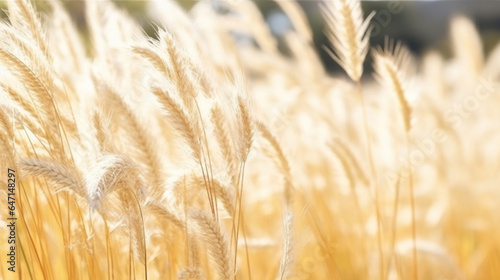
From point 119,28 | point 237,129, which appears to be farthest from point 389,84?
point 119,28

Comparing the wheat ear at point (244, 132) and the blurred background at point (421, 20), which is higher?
the blurred background at point (421, 20)

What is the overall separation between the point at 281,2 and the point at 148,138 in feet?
4.54

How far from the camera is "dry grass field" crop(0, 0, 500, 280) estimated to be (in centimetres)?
133

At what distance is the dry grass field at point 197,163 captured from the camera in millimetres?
1334

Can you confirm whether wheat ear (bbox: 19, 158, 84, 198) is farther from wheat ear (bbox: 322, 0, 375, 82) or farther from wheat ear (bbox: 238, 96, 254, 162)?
wheat ear (bbox: 322, 0, 375, 82)

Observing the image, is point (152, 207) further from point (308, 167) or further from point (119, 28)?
point (308, 167)

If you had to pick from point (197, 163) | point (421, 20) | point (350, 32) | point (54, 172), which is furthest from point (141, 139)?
point (421, 20)

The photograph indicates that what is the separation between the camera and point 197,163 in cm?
140

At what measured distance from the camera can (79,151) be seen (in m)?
1.60

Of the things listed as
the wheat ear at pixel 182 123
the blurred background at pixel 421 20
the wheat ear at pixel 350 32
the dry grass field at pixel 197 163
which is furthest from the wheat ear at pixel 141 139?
the blurred background at pixel 421 20

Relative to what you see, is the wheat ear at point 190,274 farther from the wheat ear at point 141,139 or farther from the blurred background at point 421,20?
the blurred background at point 421,20

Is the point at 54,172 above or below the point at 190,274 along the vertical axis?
above

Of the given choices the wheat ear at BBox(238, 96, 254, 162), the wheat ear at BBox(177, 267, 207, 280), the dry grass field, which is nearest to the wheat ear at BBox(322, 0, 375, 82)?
the dry grass field

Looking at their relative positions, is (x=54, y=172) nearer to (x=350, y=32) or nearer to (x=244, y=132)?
(x=244, y=132)
